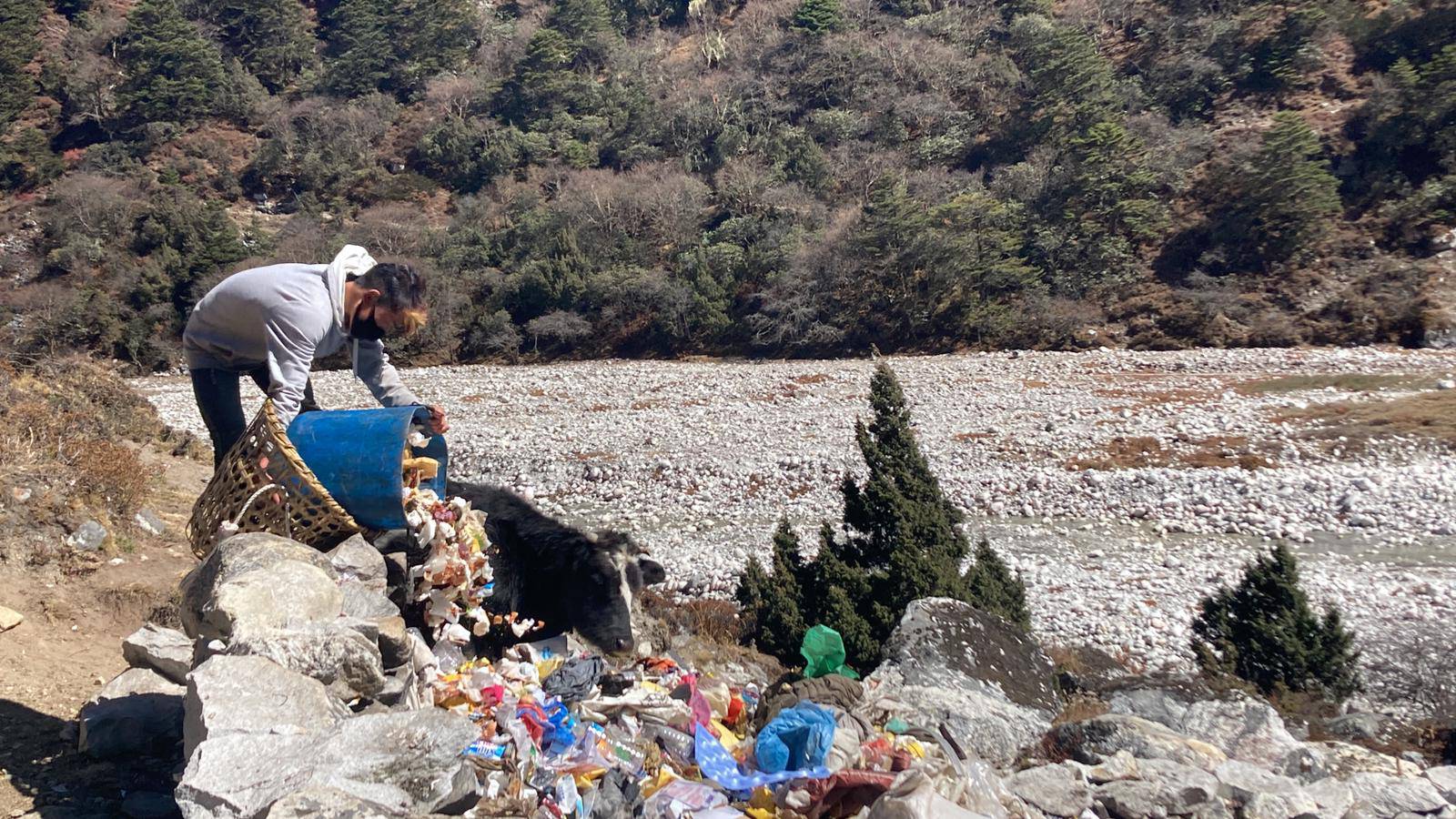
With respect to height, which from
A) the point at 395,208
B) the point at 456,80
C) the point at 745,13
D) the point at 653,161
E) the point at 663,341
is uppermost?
the point at 745,13

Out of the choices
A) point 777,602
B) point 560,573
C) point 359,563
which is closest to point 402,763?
point 359,563

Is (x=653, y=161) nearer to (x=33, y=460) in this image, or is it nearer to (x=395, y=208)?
(x=395, y=208)

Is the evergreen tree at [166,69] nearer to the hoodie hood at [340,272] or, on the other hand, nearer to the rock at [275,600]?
the hoodie hood at [340,272]

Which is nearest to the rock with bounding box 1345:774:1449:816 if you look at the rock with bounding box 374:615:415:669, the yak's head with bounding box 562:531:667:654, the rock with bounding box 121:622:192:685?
the yak's head with bounding box 562:531:667:654

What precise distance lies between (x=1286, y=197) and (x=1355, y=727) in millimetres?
29522

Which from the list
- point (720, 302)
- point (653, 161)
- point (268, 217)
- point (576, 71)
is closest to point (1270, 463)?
point (720, 302)

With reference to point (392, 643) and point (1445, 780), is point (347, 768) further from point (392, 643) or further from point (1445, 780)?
point (1445, 780)

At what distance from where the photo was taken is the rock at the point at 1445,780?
4395mm

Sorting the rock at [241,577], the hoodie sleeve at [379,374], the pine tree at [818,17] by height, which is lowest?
the rock at [241,577]

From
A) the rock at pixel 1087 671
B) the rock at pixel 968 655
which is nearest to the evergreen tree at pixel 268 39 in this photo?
the rock at pixel 1087 671

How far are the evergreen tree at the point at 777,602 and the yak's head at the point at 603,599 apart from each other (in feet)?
6.17

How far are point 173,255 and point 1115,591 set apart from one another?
36.5 meters

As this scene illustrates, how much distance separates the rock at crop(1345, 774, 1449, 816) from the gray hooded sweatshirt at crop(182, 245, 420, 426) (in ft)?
15.0

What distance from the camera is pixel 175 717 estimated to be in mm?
3578
